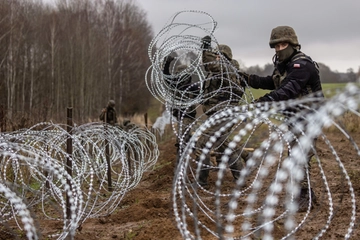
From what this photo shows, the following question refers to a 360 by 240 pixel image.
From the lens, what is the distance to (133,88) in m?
41.6

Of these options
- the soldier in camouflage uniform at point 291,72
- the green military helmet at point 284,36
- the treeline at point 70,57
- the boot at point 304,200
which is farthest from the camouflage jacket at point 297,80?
the treeline at point 70,57

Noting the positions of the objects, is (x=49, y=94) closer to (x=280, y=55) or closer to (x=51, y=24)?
(x=51, y=24)

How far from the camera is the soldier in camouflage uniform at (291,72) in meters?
4.80

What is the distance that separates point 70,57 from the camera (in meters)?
30.4

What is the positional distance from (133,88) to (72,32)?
11.3m

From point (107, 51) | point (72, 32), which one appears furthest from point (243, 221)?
point (107, 51)

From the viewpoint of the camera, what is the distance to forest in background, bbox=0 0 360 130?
23.7 meters

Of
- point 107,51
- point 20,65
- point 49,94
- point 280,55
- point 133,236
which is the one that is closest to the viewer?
point 133,236

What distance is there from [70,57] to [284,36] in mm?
26848

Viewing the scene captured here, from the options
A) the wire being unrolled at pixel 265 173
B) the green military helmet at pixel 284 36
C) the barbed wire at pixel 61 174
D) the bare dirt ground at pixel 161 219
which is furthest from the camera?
the green military helmet at pixel 284 36

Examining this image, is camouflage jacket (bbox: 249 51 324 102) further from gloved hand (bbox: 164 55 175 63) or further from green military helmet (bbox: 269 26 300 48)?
gloved hand (bbox: 164 55 175 63)

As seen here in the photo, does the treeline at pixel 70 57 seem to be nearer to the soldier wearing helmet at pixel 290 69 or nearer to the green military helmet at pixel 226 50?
the green military helmet at pixel 226 50

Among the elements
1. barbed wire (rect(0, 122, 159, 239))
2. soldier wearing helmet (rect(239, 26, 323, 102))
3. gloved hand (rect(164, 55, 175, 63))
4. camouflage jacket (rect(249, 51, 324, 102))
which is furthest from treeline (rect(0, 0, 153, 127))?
camouflage jacket (rect(249, 51, 324, 102))

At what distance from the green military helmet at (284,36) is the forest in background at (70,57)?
54.2 ft
